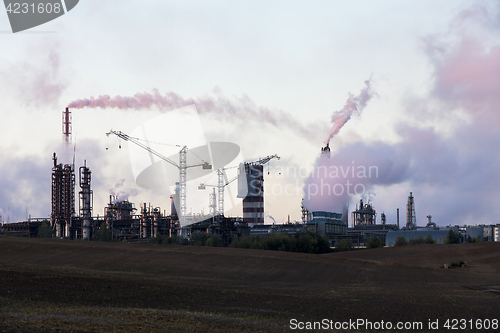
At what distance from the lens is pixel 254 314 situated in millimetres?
25422

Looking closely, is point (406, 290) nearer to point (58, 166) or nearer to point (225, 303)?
point (225, 303)

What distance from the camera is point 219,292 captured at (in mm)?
35344

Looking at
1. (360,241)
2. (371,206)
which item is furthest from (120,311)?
(371,206)

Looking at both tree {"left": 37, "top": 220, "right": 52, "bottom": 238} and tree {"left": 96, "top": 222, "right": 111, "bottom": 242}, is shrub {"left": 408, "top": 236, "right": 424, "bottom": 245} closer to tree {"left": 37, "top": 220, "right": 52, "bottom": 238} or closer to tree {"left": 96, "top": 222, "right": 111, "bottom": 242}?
tree {"left": 96, "top": 222, "right": 111, "bottom": 242}

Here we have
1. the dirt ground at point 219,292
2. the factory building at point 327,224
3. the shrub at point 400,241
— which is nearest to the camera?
the dirt ground at point 219,292

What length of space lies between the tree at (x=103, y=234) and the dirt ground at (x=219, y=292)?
192 ft

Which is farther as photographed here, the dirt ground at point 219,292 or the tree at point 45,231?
the tree at point 45,231

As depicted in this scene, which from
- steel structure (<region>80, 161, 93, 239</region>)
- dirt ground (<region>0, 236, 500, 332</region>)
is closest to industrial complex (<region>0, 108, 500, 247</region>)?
steel structure (<region>80, 161, 93, 239</region>)

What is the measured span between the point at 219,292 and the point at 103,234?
101 metres

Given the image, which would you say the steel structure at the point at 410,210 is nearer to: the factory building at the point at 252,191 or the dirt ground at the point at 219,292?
the factory building at the point at 252,191

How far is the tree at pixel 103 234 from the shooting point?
12838 cm

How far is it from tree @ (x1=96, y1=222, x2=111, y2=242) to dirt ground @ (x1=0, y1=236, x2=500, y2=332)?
2300 inches

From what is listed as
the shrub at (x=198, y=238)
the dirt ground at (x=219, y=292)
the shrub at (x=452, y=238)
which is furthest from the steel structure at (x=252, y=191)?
the dirt ground at (x=219, y=292)

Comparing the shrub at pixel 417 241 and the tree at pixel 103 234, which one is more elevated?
the tree at pixel 103 234
